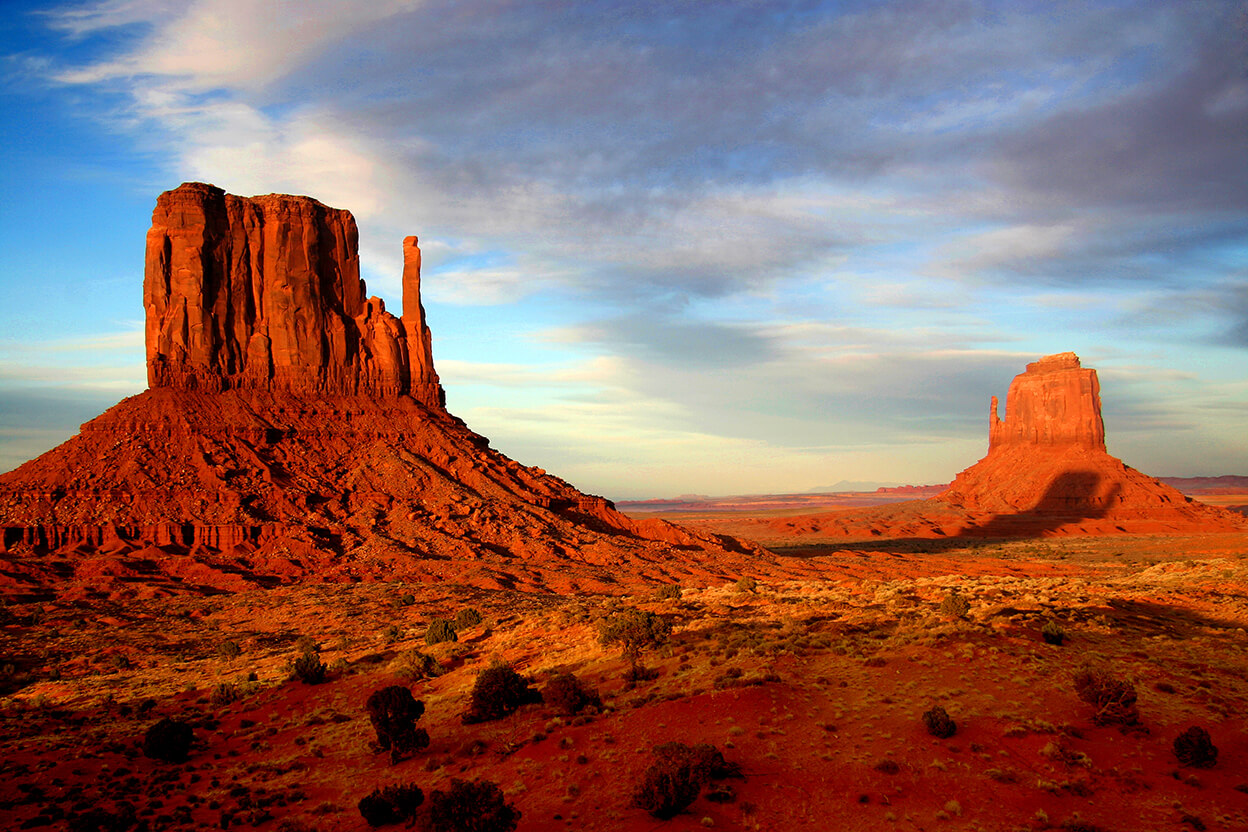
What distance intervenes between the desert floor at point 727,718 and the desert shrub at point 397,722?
444 millimetres

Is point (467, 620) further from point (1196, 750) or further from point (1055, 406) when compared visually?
point (1055, 406)

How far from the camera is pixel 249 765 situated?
17.8 meters

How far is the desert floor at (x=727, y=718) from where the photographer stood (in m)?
13.8

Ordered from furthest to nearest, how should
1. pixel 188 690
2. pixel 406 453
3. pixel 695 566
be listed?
pixel 406 453, pixel 695 566, pixel 188 690

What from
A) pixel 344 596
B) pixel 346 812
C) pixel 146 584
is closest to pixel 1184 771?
pixel 346 812

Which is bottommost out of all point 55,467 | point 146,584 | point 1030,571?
point 1030,571

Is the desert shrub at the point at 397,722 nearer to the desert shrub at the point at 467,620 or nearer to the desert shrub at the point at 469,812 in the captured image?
the desert shrub at the point at 469,812

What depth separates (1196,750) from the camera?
559 inches

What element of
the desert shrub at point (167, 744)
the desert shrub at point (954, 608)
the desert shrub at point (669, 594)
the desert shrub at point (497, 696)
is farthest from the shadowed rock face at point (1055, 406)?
the desert shrub at point (167, 744)

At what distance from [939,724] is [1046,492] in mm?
120566

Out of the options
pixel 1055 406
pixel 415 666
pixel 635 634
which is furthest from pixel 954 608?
pixel 1055 406

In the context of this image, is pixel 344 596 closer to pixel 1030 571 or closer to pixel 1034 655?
pixel 1034 655

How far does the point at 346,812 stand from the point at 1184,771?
1557 cm

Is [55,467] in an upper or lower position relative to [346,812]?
upper
